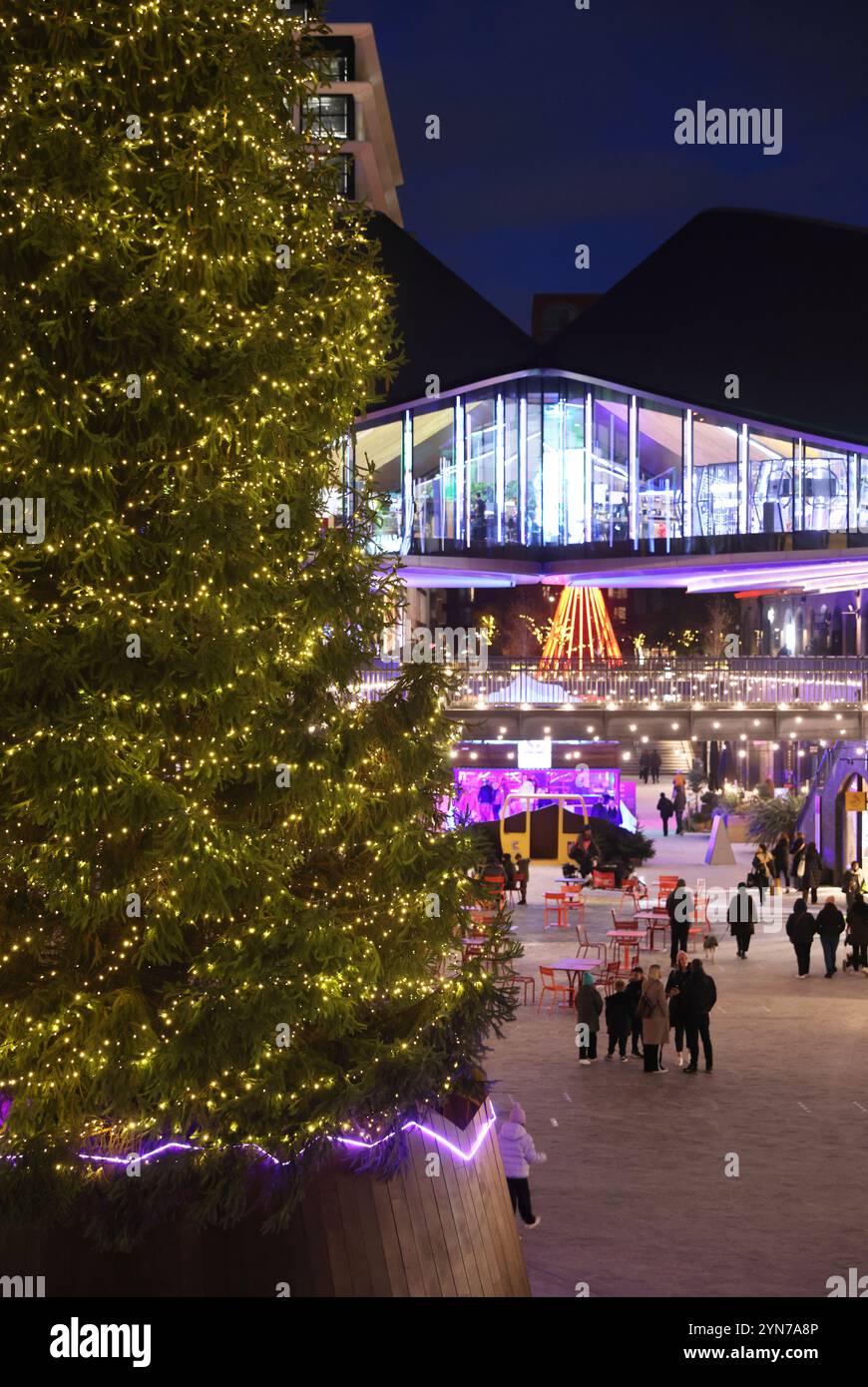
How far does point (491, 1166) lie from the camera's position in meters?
9.67

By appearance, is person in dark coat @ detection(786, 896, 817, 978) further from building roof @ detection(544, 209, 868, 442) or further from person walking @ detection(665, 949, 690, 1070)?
building roof @ detection(544, 209, 868, 442)

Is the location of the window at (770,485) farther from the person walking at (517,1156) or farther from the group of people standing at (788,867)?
the person walking at (517,1156)

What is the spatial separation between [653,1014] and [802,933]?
19.2ft

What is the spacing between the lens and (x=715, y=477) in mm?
42625

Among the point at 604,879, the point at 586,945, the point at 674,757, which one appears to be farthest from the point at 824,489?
the point at 586,945

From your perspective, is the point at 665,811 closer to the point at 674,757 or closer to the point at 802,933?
the point at 802,933

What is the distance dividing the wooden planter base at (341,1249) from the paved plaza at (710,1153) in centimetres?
143

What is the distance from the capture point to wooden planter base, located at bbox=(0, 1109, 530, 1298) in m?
7.99

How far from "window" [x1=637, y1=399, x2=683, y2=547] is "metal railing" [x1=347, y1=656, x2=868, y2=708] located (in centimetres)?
715

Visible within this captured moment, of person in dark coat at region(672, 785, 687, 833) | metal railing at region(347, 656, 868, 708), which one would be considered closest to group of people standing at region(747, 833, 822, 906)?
metal railing at region(347, 656, 868, 708)

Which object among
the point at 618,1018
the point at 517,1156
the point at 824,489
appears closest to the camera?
the point at 517,1156

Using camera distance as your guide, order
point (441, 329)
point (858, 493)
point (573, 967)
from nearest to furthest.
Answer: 1. point (573, 967)
2. point (858, 493)
3. point (441, 329)
